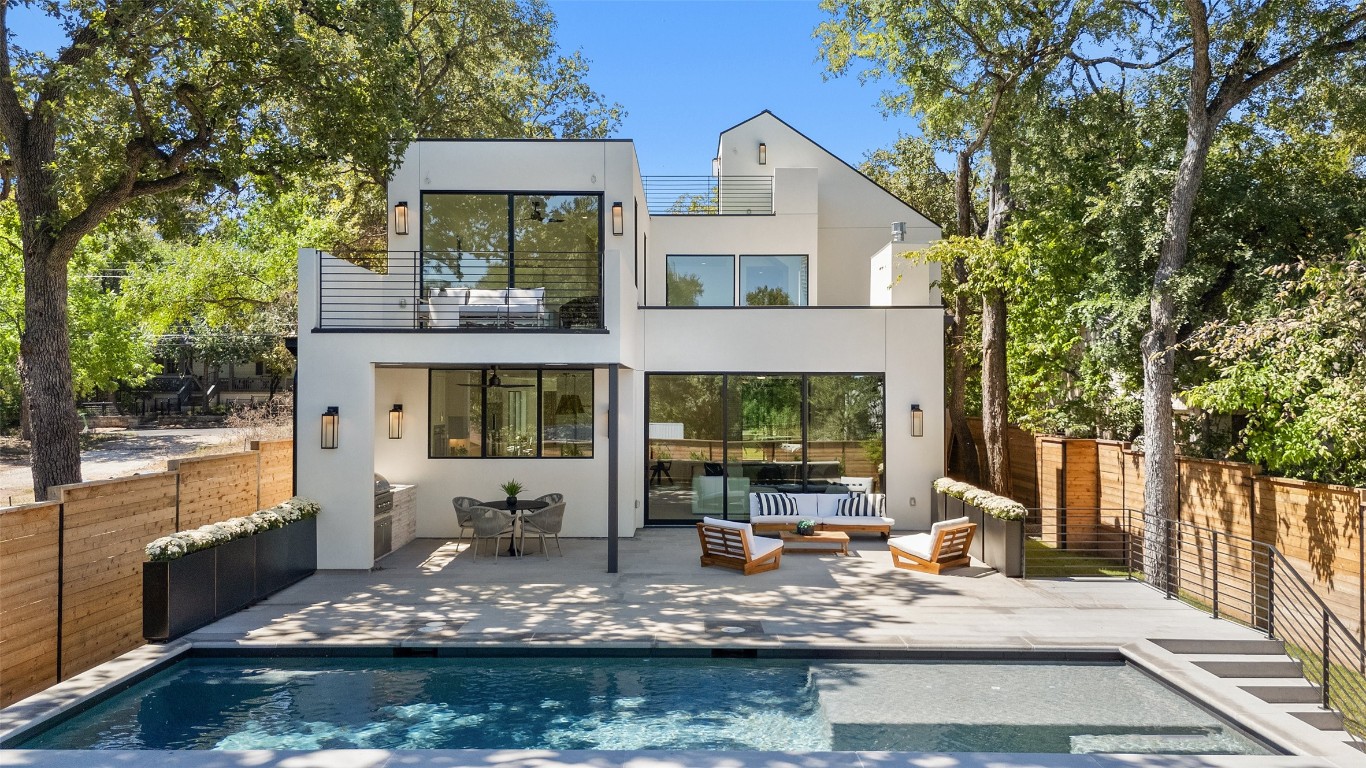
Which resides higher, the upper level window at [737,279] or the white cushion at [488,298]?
the upper level window at [737,279]

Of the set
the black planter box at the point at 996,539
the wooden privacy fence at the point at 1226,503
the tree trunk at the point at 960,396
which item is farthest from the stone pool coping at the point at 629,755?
the tree trunk at the point at 960,396

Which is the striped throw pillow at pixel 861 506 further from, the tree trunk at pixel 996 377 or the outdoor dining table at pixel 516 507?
the outdoor dining table at pixel 516 507

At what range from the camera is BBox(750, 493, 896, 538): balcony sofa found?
43.9ft

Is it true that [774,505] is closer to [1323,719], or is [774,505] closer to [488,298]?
[488,298]

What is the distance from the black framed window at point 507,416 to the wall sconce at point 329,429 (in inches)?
109

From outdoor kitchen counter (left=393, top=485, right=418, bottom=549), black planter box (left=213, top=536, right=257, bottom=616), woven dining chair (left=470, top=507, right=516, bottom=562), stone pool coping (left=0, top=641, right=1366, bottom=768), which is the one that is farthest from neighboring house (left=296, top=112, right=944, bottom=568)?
stone pool coping (left=0, top=641, right=1366, bottom=768)

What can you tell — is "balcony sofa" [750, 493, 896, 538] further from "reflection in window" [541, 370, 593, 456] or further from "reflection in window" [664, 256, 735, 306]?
"reflection in window" [664, 256, 735, 306]

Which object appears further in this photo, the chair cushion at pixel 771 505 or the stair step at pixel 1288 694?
the chair cushion at pixel 771 505

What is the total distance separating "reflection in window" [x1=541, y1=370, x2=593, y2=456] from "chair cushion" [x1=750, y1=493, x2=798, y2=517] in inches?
113

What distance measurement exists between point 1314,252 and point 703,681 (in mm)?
10080

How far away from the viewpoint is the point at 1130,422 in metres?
14.6

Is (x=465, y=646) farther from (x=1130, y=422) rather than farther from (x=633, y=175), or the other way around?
(x=1130, y=422)

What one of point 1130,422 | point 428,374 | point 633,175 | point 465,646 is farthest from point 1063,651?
point 428,374

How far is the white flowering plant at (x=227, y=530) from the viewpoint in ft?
25.9
